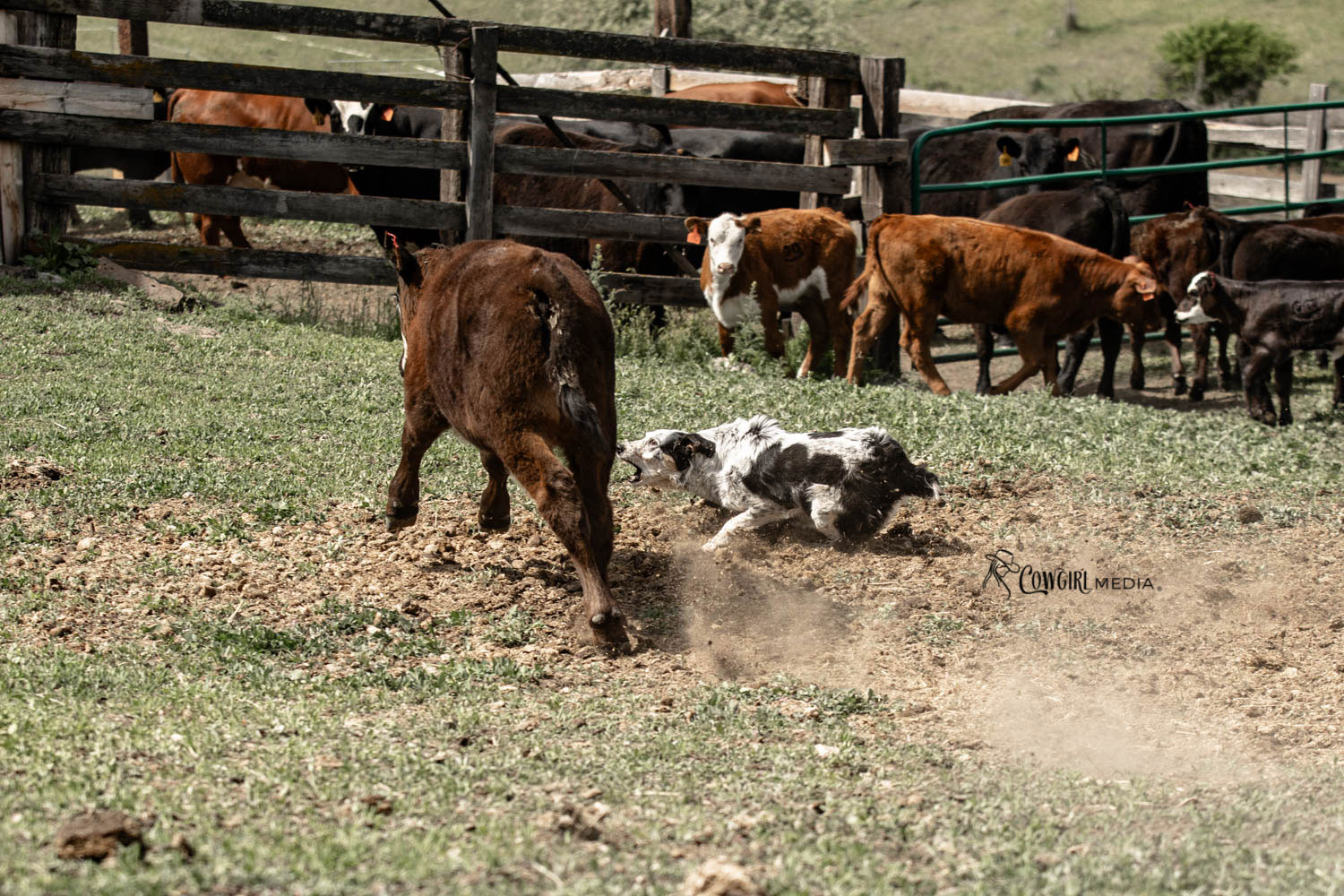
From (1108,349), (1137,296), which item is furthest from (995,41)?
(1137,296)

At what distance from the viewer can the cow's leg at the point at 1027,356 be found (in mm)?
11508

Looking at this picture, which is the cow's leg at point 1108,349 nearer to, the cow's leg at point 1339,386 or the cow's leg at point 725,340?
the cow's leg at point 1339,386

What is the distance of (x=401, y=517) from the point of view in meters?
6.25

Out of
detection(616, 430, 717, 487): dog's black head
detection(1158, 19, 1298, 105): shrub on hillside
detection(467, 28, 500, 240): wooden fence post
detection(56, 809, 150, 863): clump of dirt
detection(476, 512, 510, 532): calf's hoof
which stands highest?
detection(1158, 19, 1298, 105): shrub on hillside

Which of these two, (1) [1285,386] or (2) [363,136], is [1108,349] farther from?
(2) [363,136]

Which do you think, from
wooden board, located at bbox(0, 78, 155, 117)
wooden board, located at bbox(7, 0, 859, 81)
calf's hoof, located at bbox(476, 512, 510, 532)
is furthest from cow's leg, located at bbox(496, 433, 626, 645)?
wooden board, located at bbox(0, 78, 155, 117)

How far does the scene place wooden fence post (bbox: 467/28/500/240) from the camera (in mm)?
11250

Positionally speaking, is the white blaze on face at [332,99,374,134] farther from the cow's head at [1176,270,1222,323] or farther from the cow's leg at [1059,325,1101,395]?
the cow's head at [1176,270,1222,323]

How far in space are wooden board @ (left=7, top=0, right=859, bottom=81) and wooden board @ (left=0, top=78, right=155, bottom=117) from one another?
22.9 inches

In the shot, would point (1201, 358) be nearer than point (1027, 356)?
No

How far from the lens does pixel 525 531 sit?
21.9 feet

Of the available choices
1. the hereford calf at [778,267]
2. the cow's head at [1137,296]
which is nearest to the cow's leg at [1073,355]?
the cow's head at [1137,296]

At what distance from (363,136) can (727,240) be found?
3.09 m

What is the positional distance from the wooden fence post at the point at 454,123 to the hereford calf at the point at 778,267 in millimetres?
1994
